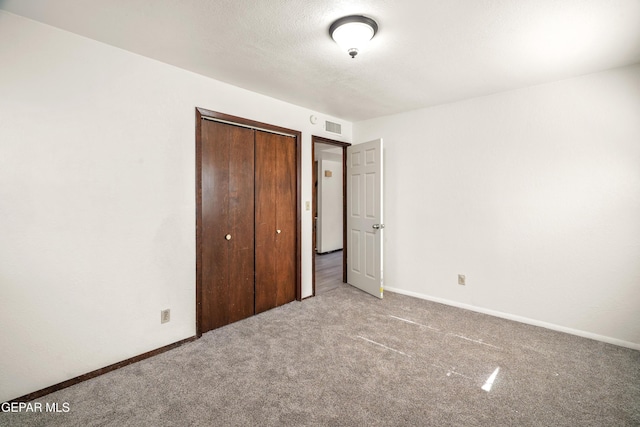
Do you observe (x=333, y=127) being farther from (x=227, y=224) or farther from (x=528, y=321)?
(x=528, y=321)

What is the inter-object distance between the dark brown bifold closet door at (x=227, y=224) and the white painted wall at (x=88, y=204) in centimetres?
20

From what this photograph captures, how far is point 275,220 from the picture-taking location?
3.44 m

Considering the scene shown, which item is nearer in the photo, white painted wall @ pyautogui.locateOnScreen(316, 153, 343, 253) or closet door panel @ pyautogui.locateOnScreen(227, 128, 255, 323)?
closet door panel @ pyautogui.locateOnScreen(227, 128, 255, 323)

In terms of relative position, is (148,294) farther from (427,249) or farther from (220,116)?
(427,249)

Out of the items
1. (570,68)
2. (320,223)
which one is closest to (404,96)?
(570,68)

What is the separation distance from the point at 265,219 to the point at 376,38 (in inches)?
83.9

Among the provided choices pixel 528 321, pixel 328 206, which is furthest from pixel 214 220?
pixel 328 206

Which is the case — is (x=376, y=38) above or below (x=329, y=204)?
above

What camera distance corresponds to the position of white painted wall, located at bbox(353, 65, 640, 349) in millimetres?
2555

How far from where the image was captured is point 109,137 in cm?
218

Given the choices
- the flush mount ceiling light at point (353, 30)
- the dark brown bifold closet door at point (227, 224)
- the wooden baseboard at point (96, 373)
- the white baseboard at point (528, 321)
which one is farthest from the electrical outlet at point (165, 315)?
the white baseboard at point (528, 321)

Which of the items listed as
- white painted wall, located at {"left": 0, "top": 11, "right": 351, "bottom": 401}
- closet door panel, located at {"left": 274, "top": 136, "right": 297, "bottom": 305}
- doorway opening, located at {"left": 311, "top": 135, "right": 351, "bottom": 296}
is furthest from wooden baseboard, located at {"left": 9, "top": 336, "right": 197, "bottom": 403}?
doorway opening, located at {"left": 311, "top": 135, "right": 351, "bottom": 296}

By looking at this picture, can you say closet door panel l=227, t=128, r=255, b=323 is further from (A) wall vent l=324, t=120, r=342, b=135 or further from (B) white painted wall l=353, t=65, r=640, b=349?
(B) white painted wall l=353, t=65, r=640, b=349

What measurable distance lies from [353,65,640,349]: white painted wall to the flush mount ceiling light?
2.04 m
